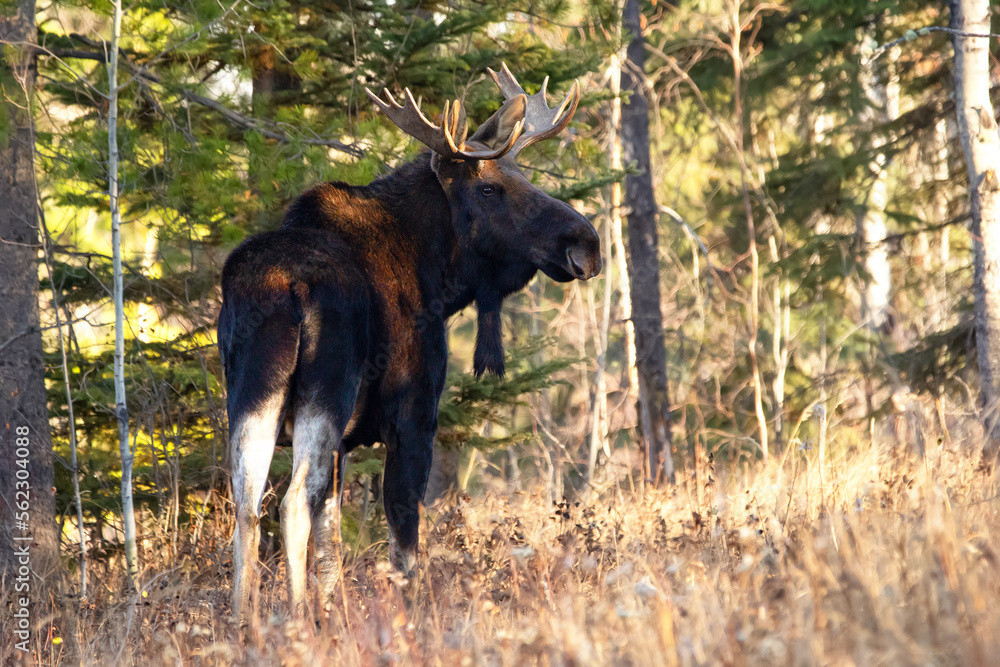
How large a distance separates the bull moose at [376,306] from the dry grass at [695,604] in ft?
1.72

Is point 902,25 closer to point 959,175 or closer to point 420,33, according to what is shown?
point 959,175

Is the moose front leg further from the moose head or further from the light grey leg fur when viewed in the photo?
the moose head

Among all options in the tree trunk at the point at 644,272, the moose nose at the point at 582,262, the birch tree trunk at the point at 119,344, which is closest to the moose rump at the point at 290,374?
the moose nose at the point at 582,262

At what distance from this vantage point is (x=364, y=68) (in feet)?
25.0

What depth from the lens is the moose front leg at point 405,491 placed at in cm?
477

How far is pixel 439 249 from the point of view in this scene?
5309 mm

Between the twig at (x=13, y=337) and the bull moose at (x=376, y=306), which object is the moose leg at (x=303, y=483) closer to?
the bull moose at (x=376, y=306)

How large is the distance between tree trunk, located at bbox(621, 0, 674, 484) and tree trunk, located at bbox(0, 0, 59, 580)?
7159 mm

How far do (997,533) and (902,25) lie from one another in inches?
390

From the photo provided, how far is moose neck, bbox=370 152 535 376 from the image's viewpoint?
5.25 m

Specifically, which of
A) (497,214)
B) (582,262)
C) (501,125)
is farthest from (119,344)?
(582,262)

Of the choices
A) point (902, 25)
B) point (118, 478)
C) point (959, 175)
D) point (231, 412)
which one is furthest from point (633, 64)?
point (231, 412)

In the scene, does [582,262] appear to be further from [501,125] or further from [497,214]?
[501,125]

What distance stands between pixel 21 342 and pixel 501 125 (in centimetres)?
370
